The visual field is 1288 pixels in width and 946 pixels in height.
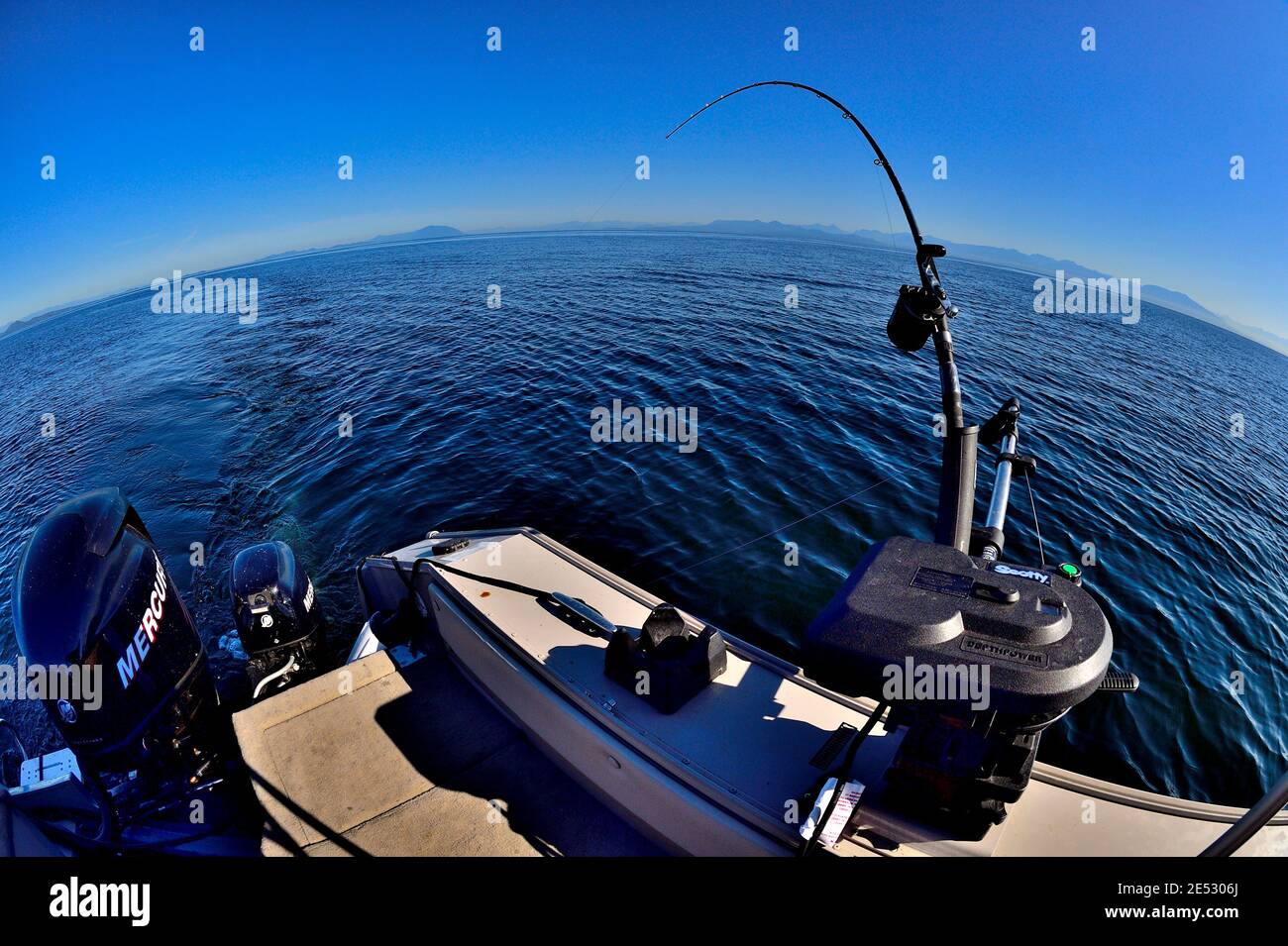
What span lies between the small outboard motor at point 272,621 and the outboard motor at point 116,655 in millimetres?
567

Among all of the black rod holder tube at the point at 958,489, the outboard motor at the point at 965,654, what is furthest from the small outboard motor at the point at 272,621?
the black rod holder tube at the point at 958,489

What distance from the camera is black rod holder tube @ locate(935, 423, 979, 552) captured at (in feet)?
9.16

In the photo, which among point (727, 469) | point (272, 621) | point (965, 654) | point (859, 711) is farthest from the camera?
point (727, 469)

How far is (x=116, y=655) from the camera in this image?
3896 millimetres

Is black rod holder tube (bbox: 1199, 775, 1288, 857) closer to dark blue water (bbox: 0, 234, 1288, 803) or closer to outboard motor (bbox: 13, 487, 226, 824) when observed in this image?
dark blue water (bbox: 0, 234, 1288, 803)

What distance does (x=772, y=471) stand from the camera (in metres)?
9.97

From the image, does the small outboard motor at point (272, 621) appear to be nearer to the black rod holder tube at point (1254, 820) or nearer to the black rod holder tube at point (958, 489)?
the black rod holder tube at point (958, 489)

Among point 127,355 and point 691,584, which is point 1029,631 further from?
point 127,355

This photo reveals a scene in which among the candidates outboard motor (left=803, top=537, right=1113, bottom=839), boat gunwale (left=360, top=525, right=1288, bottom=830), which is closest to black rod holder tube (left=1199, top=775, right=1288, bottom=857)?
boat gunwale (left=360, top=525, right=1288, bottom=830)

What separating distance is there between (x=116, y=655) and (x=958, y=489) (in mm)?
5679

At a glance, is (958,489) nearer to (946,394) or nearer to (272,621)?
(946,394)

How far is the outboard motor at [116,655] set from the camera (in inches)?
147

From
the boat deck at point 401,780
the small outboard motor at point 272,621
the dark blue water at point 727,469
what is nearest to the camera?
the boat deck at point 401,780

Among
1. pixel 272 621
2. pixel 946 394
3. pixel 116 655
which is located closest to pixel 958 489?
pixel 946 394
